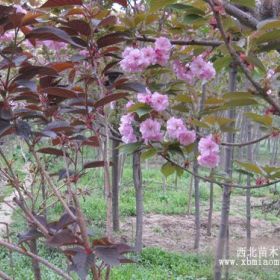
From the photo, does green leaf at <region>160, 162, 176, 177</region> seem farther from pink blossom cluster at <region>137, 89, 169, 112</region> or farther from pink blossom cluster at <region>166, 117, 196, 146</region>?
pink blossom cluster at <region>137, 89, 169, 112</region>

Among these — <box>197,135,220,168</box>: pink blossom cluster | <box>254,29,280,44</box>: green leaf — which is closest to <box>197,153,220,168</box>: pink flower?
<box>197,135,220,168</box>: pink blossom cluster

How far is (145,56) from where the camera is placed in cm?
126

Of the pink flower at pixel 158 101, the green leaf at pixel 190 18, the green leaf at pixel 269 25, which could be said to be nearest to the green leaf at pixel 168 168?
the pink flower at pixel 158 101

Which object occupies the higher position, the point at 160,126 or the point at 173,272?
the point at 160,126

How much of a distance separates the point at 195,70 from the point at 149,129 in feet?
0.89

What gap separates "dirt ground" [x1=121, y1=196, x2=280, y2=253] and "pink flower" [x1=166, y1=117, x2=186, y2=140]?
449 cm

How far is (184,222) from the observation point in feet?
25.2

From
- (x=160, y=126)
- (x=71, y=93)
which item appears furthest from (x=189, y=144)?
(x=71, y=93)

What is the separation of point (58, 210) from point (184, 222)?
2183 millimetres

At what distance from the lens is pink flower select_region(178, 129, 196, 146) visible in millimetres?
1259

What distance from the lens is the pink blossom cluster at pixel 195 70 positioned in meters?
1.35

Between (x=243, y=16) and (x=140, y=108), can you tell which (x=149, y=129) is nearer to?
(x=140, y=108)

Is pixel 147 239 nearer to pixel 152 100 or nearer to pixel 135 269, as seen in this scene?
pixel 135 269

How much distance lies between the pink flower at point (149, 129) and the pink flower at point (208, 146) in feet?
0.43
